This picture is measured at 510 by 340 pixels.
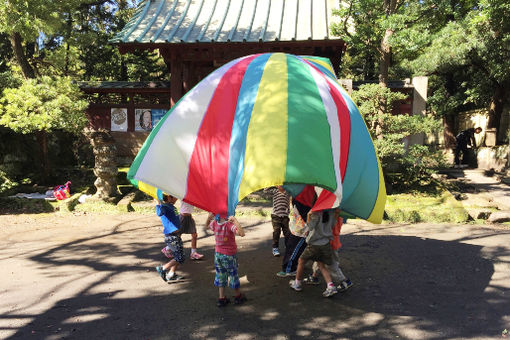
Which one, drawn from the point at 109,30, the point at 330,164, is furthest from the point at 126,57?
the point at 330,164

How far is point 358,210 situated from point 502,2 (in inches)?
427

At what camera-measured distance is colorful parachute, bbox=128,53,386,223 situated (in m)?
3.34

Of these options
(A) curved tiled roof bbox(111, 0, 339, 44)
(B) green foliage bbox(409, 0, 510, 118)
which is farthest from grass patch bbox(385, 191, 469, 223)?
(B) green foliage bbox(409, 0, 510, 118)

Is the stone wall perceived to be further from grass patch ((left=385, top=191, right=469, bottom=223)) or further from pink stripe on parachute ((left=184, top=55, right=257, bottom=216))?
pink stripe on parachute ((left=184, top=55, right=257, bottom=216))

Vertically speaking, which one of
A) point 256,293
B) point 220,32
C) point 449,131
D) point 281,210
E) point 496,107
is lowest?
point 256,293

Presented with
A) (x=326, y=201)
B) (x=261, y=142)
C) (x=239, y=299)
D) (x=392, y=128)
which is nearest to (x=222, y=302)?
(x=239, y=299)

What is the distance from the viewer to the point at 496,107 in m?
16.4

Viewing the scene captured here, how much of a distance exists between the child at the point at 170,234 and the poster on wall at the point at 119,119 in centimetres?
1012

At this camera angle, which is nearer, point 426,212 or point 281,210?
point 281,210

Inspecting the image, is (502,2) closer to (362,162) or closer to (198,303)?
(362,162)

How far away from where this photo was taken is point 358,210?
406cm

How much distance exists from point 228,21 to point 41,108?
7023 millimetres

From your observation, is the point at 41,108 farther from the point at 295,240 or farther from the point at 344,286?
the point at 344,286

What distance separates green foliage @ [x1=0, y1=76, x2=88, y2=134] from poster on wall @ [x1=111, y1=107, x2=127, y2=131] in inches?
117
